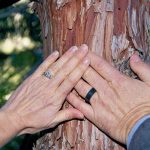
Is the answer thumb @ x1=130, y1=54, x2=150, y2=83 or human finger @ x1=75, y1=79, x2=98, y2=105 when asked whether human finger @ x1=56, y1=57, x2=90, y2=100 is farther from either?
thumb @ x1=130, y1=54, x2=150, y2=83

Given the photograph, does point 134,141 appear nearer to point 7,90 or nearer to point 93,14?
point 93,14

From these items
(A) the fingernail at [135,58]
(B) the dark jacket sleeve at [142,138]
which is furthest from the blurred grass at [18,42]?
(B) the dark jacket sleeve at [142,138]

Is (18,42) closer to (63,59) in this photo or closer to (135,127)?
(63,59)

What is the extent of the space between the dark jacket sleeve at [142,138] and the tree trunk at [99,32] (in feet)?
0.78

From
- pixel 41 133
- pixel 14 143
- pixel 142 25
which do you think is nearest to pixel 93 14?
pixel 142 25

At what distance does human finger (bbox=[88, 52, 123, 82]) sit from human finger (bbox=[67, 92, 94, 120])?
164 mm

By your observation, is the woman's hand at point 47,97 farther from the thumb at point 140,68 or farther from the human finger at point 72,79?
the thumb at point 140,68

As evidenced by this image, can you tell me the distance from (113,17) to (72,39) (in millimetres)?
218

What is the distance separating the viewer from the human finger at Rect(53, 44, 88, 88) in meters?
2.07

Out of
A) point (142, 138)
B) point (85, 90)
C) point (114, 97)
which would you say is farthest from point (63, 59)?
point (142, 138)

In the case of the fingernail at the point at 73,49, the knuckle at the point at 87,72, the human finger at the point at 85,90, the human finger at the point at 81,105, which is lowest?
the human finger at the point at 81,105

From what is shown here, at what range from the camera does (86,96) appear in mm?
2102

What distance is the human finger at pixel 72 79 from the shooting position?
2.07 meters

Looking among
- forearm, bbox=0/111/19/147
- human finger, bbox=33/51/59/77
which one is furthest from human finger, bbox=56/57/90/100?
forearm, bbox=0/111/19/147
